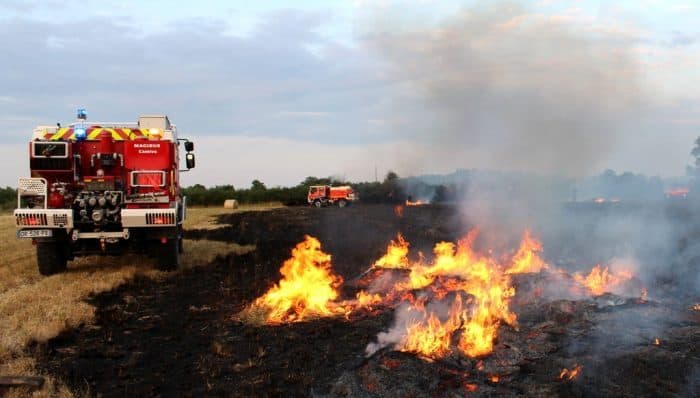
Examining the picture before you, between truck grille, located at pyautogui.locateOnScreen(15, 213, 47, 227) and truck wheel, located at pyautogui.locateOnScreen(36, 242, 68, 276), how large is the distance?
2.29ft

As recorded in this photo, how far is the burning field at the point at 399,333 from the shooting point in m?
5.73

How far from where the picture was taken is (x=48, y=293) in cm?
988

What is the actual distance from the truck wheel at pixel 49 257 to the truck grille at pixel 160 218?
2.19 meters

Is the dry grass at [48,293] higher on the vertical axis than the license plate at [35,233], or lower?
lower

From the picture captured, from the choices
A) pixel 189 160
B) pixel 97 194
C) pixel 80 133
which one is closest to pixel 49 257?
pixel 97 194

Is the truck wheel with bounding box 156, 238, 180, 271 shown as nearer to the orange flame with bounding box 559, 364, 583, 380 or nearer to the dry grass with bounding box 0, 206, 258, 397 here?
the dry grass with bounding box 0, 206, 258, 397

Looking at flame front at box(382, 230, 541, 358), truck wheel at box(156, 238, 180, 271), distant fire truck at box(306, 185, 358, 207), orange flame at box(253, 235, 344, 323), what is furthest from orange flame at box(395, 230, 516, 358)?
distant fire truck at box(306, 185, 358, 207)

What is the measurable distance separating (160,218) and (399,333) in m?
6.39

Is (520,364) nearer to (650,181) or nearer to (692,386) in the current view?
(692,386)

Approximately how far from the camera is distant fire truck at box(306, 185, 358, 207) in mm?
47094

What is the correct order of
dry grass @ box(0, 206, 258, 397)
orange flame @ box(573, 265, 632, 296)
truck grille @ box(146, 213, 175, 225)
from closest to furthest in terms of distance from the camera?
dry grass @ box(0, 206, 258, 397), orange flame @ box(573, 265, 632, 296), truck grille @ box(146, 213, 175, 225)

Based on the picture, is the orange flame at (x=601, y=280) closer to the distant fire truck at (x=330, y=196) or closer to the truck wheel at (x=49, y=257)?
the truck wheel at (x=49, y=257)

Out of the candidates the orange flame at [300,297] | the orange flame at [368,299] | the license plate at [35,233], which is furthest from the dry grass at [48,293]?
the orange flame at [368,299]

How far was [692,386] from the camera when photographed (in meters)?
5.50
